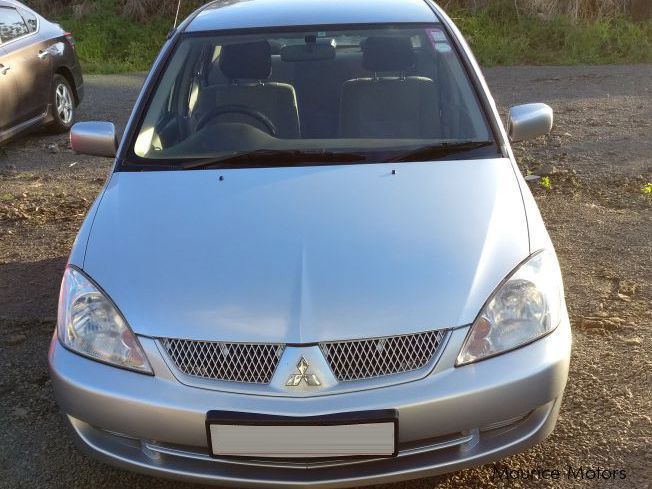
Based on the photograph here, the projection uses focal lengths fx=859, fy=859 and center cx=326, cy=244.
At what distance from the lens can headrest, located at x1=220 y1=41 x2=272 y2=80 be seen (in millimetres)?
3891

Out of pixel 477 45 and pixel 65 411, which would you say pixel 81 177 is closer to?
pixel 65 411

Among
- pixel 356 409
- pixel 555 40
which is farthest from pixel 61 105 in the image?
pixel 555 40

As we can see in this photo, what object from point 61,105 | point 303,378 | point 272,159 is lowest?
point 61,105

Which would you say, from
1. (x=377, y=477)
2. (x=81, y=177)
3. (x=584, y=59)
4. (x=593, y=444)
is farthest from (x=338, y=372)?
(x=584, y=59)

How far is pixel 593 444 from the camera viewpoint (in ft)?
9.94

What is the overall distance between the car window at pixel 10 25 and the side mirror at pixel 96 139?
4486mm

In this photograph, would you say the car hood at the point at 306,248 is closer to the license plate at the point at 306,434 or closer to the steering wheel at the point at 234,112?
the license plate at the point at 306,434

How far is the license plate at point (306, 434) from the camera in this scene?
92.5 inches

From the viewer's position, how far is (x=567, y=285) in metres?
4.39

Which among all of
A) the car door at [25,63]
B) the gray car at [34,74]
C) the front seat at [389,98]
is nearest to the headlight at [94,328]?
the front seat at [389,98]

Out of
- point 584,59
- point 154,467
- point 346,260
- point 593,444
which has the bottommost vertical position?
point 584,59

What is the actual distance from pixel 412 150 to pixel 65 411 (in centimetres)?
160

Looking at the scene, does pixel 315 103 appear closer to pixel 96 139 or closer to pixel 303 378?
pixel 96 139

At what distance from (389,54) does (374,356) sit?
1.84 meters
